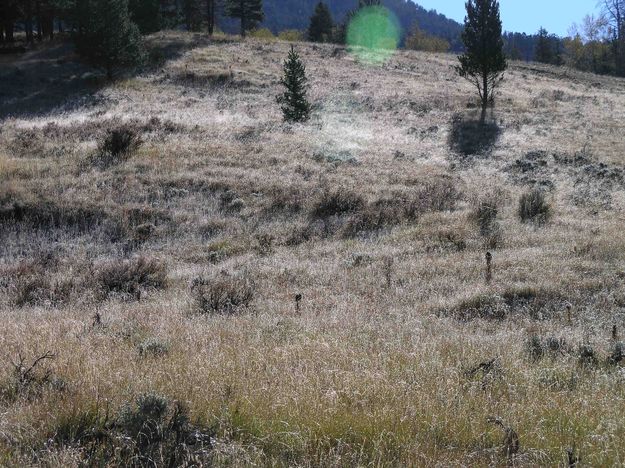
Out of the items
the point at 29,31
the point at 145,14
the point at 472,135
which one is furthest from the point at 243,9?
the point at 472,135

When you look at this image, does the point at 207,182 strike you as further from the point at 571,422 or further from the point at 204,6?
the point at 204,6

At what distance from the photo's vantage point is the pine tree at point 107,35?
3338 cm

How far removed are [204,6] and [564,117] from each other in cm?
4394

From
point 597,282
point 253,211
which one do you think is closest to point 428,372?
point 597,282

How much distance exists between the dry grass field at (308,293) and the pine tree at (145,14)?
66.2 ft

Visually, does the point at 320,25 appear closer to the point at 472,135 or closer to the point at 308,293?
the point at 472,135

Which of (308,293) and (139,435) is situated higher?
(139,435)

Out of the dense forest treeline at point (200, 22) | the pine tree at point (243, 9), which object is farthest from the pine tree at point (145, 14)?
the pine tree at point (243, 9)

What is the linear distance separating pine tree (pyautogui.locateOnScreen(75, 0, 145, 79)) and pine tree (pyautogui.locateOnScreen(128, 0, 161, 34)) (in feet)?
34.3

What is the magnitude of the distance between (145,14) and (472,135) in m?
33.2

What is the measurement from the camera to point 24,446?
3.08 meters

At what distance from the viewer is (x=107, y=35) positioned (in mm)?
33781

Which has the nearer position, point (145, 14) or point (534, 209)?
point (534, 209)

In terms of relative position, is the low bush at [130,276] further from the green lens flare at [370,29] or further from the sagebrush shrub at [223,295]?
the green lens flare at [370,29]
